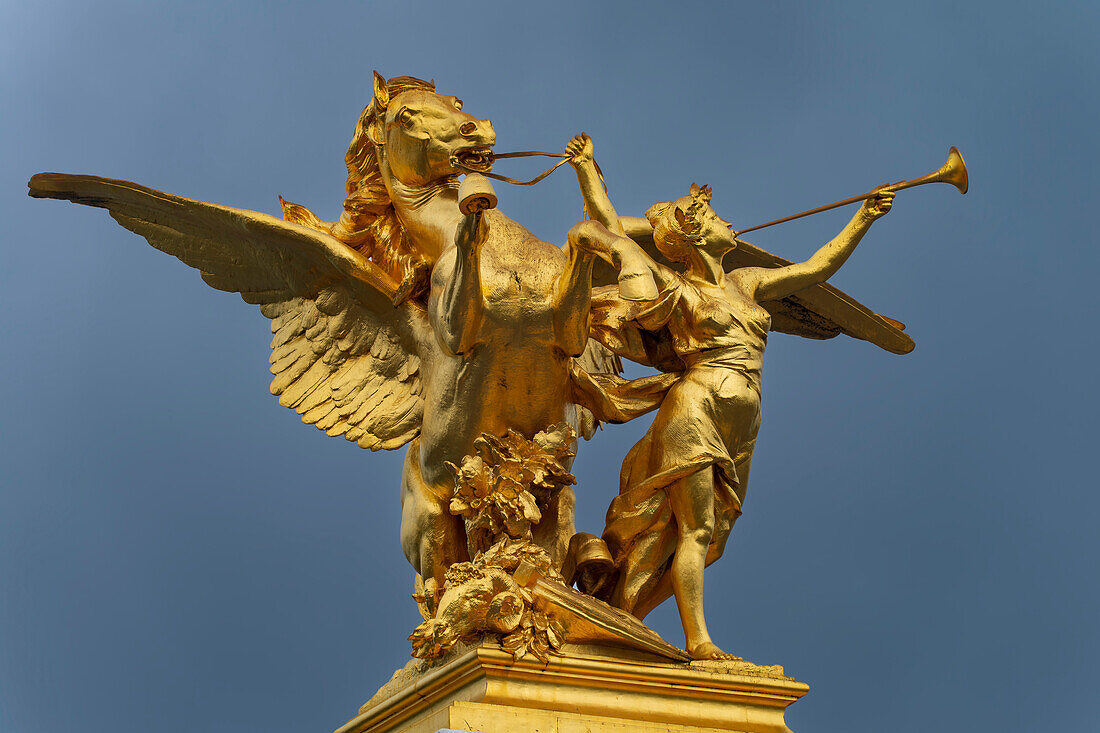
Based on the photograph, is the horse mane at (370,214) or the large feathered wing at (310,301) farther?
the horse mane at (370,214)

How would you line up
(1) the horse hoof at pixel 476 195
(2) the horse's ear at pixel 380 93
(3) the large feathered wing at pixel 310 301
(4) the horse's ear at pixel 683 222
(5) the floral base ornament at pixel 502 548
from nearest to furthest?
(1) the horse hoof at pixel 476 195 < (5) the floral base ornament at pixel 502 548 < (4) the horse's ear at pixel 683 222 < (3) the large feathered wing at pixel 310 301 < (2) the horse's ear at pixel 380 93

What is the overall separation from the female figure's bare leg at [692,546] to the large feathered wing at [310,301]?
1.09 metres

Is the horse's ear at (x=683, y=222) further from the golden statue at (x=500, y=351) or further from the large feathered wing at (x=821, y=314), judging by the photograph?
the large feathered wing at (x=821, y=314)

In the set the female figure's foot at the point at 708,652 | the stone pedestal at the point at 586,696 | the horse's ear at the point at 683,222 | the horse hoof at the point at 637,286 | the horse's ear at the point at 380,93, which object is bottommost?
the stone pedestal at the point at 586,696

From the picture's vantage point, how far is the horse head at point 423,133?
247 inches

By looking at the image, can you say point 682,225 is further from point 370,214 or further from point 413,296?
point 370,214

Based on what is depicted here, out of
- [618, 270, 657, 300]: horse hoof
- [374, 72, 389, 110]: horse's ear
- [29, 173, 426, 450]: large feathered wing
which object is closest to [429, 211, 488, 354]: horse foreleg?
[29, 173, 426, 450]: large feathered wing

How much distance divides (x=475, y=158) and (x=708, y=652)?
201 centimetres

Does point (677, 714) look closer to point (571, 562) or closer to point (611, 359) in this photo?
point (571, 562)

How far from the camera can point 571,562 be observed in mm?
6141

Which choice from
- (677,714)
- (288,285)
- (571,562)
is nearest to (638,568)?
(571,562)

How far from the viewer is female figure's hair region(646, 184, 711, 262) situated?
6230mm

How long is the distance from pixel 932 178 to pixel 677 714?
2.39 m

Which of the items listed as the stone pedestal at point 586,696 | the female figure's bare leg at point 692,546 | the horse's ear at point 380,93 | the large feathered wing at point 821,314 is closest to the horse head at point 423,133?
the horse's ear at point 380,93
